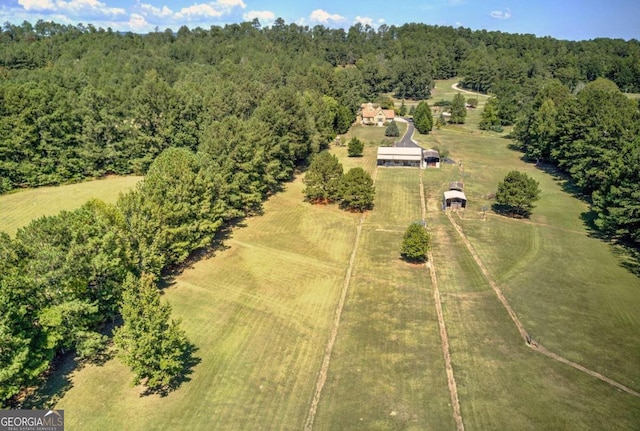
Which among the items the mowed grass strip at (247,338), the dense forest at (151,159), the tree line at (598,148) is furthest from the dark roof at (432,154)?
the mowed grass strip at (247,338)

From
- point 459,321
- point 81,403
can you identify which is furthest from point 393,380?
point 81,403

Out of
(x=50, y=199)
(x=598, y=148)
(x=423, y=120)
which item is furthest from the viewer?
(x=423, y=120)

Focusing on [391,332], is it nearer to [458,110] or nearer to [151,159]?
[151,159]

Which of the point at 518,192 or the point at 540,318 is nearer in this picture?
the point at 540,318

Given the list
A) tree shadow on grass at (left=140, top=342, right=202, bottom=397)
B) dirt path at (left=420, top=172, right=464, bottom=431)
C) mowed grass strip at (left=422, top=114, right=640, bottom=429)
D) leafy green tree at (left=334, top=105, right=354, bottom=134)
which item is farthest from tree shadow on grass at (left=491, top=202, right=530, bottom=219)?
leafy green tree at (left=334, top=105, right=354, bottom=134)

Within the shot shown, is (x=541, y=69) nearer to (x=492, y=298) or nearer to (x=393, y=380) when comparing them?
(x=492, y=298)

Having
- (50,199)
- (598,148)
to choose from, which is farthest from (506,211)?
(50,199)
